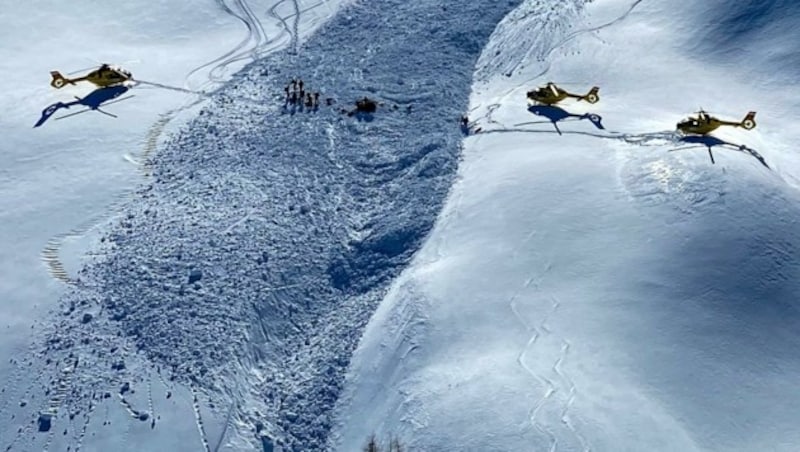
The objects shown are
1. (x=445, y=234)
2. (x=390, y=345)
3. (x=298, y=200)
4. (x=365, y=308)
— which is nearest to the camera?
(x=390, y=345)

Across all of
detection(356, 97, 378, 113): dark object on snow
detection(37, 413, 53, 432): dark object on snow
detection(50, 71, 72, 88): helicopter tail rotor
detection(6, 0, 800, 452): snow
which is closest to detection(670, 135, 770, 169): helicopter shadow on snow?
detection(6, 0, 800, 452): snow

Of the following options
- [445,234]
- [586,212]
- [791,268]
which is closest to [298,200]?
[445,234]

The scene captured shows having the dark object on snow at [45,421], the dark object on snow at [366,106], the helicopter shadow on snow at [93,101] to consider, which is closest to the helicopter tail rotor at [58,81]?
the helicopter shadow on snow at [93,101]

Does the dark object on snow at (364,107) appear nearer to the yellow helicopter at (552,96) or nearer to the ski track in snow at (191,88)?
the ski track in snow at (191,88)

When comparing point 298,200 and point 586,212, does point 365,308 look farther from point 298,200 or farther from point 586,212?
point 586,212

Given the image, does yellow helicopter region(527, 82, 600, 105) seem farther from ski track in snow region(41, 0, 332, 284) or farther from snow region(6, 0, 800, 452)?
ski track in snow region(41, 0, 332, 284)

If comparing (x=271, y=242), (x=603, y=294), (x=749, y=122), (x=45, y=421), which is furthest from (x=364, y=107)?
(x=45, y=421)
